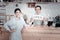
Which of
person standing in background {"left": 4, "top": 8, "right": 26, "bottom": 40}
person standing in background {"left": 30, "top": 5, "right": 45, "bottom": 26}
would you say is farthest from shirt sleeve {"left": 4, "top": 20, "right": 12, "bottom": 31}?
person standing in background {"left": 30, "top": 5, "right": 45, "bottom": 26}

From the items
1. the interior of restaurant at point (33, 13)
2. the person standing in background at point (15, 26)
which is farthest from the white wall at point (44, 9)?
the person standing in background at point (15, 26)

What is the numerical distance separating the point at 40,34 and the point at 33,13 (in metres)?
0.44

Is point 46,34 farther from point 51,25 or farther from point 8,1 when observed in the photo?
point 8,1

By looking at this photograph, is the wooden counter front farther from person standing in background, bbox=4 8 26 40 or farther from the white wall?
the white wall

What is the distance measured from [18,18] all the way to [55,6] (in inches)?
29.5

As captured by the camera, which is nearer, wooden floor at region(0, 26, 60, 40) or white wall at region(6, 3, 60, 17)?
wooden floor at region(0, 26, 60, 40)

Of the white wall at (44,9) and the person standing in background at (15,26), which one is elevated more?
the white wall at (44,9)

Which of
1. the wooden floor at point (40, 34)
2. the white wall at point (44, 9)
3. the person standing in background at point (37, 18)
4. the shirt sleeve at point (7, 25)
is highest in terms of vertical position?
the white wall at point (44, 9)

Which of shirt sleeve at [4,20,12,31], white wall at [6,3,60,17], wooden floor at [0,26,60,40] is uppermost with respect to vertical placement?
white wall at [6,3,60,17]

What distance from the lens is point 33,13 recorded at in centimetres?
297

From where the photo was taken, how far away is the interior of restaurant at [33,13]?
281 centimetres

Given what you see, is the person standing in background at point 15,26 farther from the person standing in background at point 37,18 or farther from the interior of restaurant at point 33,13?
the person standing in background at point 37,18

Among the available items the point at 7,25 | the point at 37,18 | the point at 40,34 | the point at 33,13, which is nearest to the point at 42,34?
the point at 40,34

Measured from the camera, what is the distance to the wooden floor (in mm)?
2797
